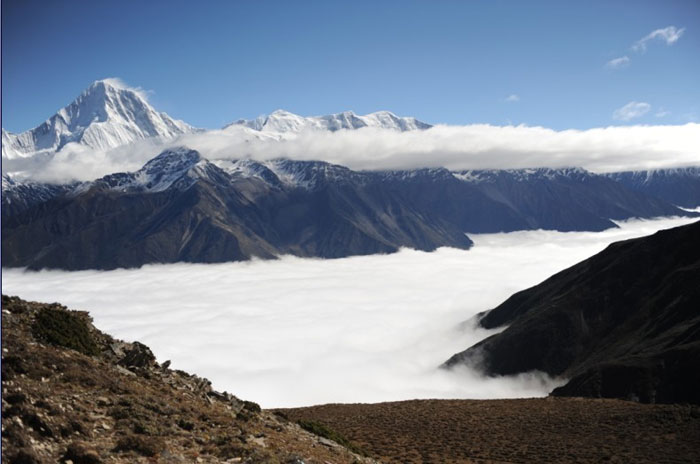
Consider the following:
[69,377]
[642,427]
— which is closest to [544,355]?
[642,427]

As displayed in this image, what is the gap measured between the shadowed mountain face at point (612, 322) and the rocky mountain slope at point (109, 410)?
83605 millimetres

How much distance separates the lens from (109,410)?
22719mm

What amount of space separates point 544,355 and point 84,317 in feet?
455

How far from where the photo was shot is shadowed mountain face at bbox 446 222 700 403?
9775cm

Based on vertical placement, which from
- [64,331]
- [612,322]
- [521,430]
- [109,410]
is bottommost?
[612,322]

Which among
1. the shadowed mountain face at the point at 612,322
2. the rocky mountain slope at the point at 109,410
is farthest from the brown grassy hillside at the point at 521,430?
the shadowed mountain face at the point at 612,322

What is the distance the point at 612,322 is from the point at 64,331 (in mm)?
149114

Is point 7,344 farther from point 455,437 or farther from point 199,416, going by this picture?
point 455,437

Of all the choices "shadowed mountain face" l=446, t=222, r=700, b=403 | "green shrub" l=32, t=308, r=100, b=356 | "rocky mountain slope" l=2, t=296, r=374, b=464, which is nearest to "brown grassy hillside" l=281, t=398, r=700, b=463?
"rocky mountain slope" l=2, t=296, r=374, b=464

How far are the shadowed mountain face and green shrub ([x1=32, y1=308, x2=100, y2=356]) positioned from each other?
9014cm

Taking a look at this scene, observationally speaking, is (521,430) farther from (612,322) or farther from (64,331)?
(612,322)

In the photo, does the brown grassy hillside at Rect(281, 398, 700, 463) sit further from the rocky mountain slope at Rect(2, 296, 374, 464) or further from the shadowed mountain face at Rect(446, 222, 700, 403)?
the shadowed mountain face at Rect(446, 222, 700, 403)

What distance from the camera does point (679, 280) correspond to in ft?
434

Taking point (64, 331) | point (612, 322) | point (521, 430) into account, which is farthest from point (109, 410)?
point (612, 322)
